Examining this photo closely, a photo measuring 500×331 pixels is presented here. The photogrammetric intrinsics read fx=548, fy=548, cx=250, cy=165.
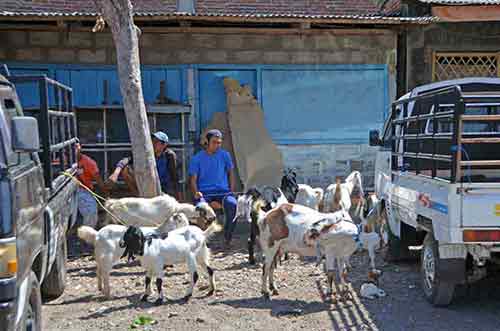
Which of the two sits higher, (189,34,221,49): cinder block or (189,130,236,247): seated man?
(189,34,221,49): cinder block

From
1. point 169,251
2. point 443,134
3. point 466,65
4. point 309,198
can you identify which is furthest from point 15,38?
point 466,65

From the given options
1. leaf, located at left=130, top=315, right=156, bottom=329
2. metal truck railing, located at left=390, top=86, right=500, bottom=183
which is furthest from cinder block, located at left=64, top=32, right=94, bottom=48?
leaf, located at left=130, top=315, right=156, bottom=329

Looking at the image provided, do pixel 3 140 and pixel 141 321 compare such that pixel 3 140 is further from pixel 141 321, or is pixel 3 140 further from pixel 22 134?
pixel 141 321

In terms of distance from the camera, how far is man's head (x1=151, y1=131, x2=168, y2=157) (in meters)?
7.37

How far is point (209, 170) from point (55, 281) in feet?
8.57

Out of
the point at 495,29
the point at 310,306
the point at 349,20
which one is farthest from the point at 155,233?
the point at 495,29

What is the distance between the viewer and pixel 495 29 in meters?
10.3

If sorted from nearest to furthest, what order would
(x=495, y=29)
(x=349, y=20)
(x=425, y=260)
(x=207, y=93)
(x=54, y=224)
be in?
1. (x=54, y=224)
2. (x=425, y=260)
3. (x=349, y=20)
4. (x=207, y=93)
5. (x=495, y=29)

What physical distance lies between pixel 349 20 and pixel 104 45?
4.04m

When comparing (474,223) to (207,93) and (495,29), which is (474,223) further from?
(495,29)

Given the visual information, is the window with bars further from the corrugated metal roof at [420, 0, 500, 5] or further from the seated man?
the seated man

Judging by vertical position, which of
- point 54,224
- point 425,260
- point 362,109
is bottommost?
point 425,260

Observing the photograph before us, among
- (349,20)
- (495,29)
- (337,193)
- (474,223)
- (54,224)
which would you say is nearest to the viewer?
(474,223)

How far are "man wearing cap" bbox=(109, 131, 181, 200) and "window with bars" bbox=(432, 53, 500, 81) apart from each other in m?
5.62
